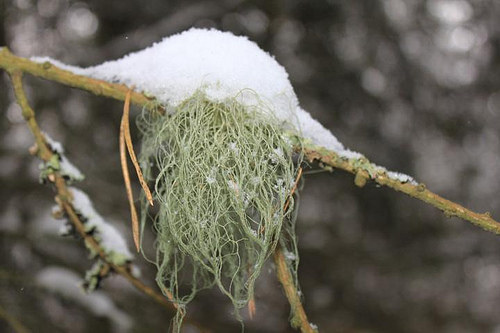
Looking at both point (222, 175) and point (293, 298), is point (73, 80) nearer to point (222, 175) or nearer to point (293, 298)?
point (222, 175)

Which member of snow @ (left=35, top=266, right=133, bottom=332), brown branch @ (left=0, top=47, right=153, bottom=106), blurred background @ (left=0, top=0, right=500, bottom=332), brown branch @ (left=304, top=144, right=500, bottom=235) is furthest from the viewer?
blurred background @ (left=0, top=0, right=500, bottom=332)

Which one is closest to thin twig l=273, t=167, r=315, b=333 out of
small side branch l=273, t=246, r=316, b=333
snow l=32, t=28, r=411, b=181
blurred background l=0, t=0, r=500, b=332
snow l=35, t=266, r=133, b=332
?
small side branch l=273, t=246, r=316, b=333

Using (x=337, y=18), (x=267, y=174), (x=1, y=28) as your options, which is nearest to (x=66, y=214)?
(x=267, y=174)

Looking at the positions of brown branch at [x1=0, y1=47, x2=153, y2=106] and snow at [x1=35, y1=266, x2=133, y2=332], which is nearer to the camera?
brown branch at [x1=0, y1=47, x2=153, y2=106]

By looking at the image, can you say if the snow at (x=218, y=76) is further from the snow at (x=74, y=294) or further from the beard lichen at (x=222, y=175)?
the snow at (x=74, y=294)

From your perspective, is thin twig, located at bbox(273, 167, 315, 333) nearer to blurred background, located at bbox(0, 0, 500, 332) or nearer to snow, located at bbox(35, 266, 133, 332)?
snow, located at bbox(35, 266, 133, 332)

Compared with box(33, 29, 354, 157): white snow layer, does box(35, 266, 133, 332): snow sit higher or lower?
lower

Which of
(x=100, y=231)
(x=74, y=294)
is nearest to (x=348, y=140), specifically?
(x=74, y=294)

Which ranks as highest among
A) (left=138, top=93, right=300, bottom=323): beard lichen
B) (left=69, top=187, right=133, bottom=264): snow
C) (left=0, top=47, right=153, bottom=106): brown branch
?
(left=0, top=47, right=153, bottom=106): brown branch
